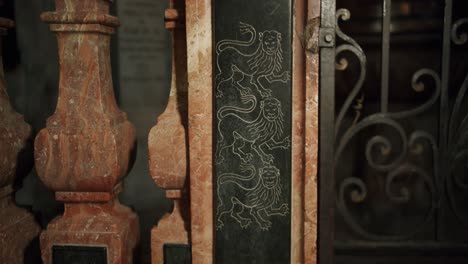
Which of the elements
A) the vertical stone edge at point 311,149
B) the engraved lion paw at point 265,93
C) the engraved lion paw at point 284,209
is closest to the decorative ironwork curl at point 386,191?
the vertical stone edge at point 311,149

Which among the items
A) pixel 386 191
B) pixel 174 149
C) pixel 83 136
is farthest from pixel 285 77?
pixel 83 136

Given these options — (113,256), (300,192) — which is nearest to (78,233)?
(113,256)

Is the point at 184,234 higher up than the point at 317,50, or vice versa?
the point at 317,50

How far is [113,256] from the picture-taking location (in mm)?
1886

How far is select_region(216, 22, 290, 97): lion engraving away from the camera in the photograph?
1750mm

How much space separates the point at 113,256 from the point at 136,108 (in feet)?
4.47

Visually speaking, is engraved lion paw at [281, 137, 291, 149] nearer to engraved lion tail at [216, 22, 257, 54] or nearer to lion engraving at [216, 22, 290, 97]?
lion engraving at [216, 22, 290, 97]

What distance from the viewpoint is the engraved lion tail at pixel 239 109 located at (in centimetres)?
178

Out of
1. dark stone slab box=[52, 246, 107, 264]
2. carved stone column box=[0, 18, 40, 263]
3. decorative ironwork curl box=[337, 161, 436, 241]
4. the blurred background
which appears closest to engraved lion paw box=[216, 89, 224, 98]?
decorative ironwork curl box=[337, 161, 436, 241]

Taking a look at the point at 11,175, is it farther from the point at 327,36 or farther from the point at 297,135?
the point at 327,36

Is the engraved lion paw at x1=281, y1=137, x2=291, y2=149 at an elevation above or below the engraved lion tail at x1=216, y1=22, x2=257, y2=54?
below

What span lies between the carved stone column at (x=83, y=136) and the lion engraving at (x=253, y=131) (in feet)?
1.49

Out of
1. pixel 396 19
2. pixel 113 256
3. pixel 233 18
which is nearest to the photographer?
pixel 233 18

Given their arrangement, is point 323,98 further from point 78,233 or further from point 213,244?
point 78,233
